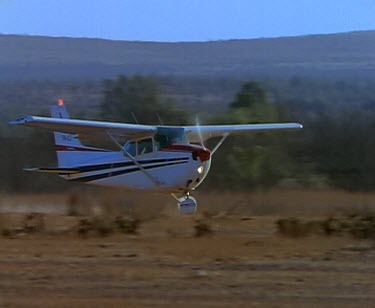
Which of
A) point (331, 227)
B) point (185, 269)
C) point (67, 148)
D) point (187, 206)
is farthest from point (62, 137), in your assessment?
point (185, 269)

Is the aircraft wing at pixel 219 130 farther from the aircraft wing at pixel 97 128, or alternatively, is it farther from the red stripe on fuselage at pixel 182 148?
the aircraft wing at pixel 97 128

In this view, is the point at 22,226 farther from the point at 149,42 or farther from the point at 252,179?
the point at 149,42

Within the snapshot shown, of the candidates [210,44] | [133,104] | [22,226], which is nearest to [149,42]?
[210,44]

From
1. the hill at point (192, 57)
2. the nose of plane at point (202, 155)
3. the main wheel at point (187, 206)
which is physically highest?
the hill at point (192, 57)

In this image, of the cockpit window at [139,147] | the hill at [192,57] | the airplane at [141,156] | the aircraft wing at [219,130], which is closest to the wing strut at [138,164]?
the airplane at [141,156]

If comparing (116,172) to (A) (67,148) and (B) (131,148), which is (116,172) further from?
(A) (67,148)

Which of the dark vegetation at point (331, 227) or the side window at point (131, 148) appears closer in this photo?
the dark vegetation at point (331, 227)

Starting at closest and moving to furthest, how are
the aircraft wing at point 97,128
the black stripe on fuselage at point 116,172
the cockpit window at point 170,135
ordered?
the aircraft wing at point 97,128 < the black stripe on fuselage at point 116,172 < the cockpit window at point 170,135

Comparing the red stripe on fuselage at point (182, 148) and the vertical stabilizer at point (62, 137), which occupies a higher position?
the vertical stabilizer at point (62, 137)

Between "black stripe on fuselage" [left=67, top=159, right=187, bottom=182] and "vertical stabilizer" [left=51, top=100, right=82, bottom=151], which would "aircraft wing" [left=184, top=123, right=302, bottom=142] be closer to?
"black stripe on fuselage" [left=67, top=159, right=187, bottom=182]

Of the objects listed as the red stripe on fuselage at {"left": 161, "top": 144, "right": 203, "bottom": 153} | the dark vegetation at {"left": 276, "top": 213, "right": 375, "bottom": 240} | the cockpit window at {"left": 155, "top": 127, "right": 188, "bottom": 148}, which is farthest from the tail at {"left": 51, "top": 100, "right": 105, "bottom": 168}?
the dark vegetation at {"left": 276, "top": 213, "right": 375, "bottom": 240}

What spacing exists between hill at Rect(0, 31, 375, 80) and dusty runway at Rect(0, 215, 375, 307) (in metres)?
86.4

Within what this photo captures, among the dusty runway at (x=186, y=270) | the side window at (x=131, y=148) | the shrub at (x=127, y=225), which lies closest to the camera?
the dusty runway at (x=186, y=270)

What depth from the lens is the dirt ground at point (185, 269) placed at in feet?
39.6
